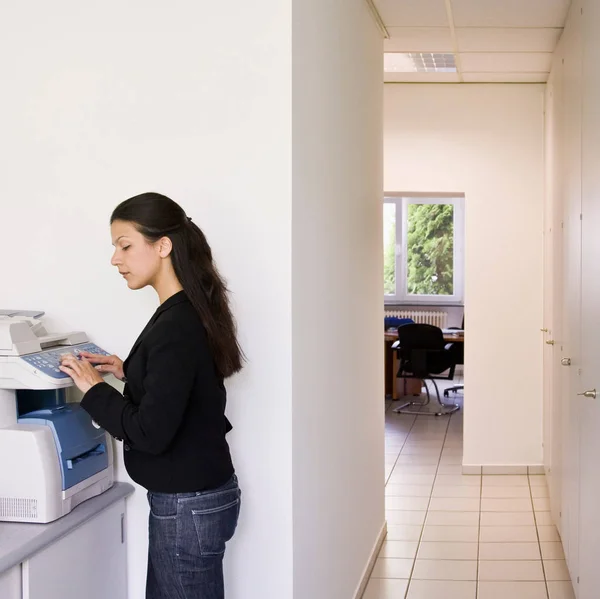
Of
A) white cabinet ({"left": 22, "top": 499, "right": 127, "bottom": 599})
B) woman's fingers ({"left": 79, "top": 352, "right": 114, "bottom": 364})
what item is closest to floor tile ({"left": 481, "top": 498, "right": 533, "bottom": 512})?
white cabinet ({"left": 22, "top": 499, "right": 127, "bottom": 599})

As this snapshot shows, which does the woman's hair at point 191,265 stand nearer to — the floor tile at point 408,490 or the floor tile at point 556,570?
the floor tile at point 556,570

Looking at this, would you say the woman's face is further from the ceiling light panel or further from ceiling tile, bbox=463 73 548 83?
ceiling tile, bbox=463 73 548 83

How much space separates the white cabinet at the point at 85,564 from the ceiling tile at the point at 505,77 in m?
4.52

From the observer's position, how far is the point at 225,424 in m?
2.39

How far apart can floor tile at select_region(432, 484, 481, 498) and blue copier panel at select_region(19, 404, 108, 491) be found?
12.2 feet

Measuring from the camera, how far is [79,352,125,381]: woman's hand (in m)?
2.48

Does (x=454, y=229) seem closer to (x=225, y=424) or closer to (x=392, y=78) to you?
(x=392, y=78)

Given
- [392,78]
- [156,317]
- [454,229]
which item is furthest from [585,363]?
[454,229]

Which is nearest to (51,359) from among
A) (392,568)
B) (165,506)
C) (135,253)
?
(135,253)

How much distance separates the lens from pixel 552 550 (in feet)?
15.1

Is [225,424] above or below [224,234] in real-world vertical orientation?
below

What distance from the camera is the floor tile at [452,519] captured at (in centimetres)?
514

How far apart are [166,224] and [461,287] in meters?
10.1

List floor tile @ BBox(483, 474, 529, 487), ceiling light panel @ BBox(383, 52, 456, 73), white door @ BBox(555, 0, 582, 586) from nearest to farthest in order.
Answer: white door @ BBox(555, 0, 582, 586), ceiling light panel @ BBox(383, 52, 456, 73), floor tile @ BBox(483, 474, 529, 487)
